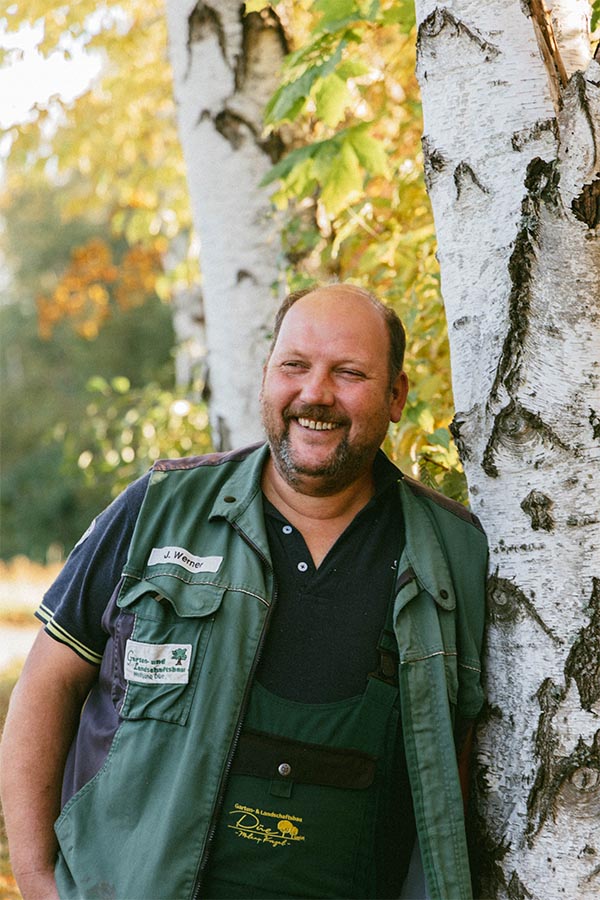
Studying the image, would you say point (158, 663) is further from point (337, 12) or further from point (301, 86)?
point (337, 12)

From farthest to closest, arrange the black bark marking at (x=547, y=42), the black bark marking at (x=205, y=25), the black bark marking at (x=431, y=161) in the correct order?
the black bark marking at (x=205, y=25) < the black bark marking at (x=431, y=161) < the black bark marking at (x=547, y=42)

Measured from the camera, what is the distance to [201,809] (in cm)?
203

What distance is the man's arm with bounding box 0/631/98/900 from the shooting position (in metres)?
2.27

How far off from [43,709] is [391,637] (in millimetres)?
818

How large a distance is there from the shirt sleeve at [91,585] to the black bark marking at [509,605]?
0.81m

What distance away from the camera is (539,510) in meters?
2.01

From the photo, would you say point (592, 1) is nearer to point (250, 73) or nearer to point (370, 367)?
point (370, 367)

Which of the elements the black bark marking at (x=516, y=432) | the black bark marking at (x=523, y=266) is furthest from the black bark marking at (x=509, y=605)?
the black bark marking at (x=523, y=266)

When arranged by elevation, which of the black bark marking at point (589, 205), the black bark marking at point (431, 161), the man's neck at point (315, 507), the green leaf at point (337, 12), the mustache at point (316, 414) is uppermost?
the green leaf at point (337, 12)

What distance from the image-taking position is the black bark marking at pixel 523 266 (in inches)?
76.7

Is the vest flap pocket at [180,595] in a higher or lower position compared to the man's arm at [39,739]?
higher

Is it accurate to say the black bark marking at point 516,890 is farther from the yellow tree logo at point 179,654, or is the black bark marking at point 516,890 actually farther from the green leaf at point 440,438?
the green leaf at point 440,438

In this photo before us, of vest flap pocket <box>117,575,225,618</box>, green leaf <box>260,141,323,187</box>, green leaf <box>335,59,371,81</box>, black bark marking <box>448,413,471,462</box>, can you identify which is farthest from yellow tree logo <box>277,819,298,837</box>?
green leaf <box>335,59,371,81</box>

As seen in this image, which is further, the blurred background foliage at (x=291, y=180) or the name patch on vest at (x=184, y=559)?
the blurred background foliage at (x=291, y=180)
